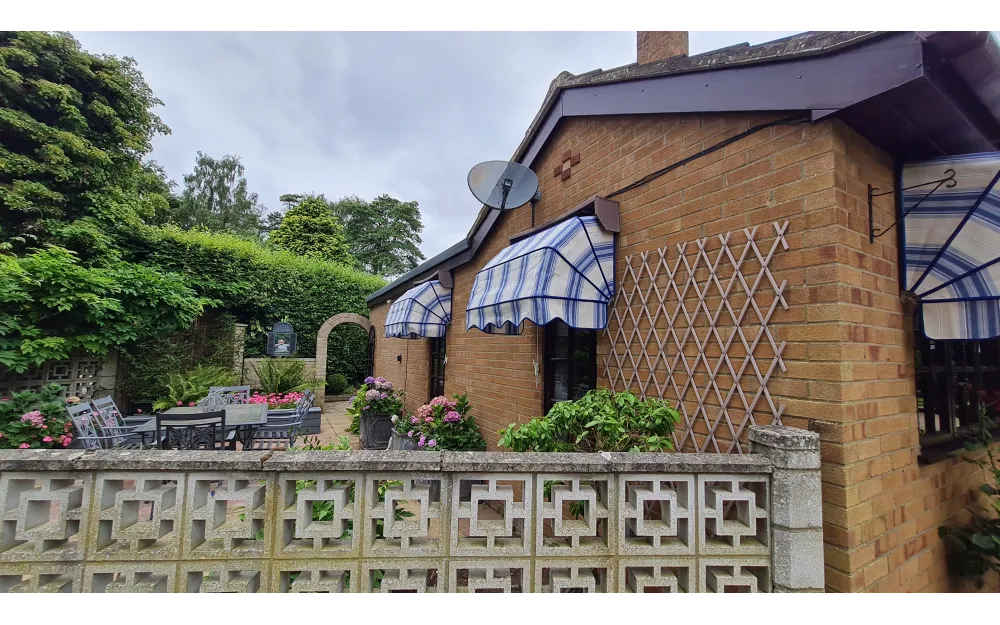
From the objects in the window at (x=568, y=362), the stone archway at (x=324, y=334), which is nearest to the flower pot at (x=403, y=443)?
the window at (x=568, y=362)

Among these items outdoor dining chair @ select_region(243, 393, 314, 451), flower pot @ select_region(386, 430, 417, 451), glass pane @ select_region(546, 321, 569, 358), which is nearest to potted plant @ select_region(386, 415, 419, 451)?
flower pot @ select_region(386, 430, 417, 451)

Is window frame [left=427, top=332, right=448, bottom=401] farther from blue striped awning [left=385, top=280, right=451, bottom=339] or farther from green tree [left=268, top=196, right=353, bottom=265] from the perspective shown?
green tree [left=268, top=196, right=353, bottom=265]

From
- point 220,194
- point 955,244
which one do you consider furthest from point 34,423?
point 220,194

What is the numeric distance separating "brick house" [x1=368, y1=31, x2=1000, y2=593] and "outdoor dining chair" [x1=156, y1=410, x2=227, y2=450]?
218 inches

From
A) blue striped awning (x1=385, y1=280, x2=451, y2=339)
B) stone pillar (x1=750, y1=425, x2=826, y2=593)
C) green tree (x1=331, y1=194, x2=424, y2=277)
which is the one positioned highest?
green tree (x1=331, y1=194, x2=424, y2=277)

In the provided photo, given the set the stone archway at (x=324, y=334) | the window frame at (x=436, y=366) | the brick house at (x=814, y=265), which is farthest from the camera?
the stone archway at (x=324, y=334)

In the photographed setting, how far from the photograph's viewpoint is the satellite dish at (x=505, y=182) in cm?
527

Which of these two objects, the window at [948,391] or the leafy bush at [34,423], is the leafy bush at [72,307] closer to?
the leafy bush at [34,423]

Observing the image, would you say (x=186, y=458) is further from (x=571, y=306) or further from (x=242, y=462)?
(x=571, y=306)

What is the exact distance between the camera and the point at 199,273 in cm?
1258

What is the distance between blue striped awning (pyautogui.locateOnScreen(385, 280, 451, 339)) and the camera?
25.1 ft

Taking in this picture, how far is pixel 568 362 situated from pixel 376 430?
576 cm

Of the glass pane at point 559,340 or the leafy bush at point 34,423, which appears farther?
the leafy bush at point 34,423

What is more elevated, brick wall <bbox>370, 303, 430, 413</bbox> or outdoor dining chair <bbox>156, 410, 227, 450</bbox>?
brick wall <bbox>370, 303, 430, 413</bbox>
